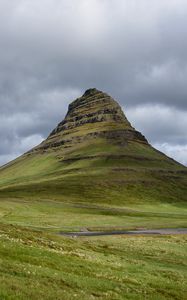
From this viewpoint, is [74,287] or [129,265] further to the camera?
[129,265]

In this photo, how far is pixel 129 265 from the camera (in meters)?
45.4

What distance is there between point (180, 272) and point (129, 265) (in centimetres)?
492

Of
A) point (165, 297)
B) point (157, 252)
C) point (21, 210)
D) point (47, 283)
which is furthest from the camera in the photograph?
point (21, 210)

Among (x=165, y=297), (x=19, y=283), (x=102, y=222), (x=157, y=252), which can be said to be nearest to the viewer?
(x=19, y=283)

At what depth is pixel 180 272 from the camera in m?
45.0

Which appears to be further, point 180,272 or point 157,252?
point 157,252

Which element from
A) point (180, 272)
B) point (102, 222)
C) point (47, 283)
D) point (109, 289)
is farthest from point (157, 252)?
point (102, 222)

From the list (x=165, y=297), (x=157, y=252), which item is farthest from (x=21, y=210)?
(x=165, y=297)

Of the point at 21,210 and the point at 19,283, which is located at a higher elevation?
the point at 21,210

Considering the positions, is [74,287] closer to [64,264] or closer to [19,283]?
[19,283]

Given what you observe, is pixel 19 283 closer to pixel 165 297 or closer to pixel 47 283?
pixel 47 283

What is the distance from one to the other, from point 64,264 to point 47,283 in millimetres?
9407

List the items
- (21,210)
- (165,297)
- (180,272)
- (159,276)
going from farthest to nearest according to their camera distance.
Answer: (21,210) < (180,272) < (159,276) < (165,297)

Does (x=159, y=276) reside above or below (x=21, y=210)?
below
